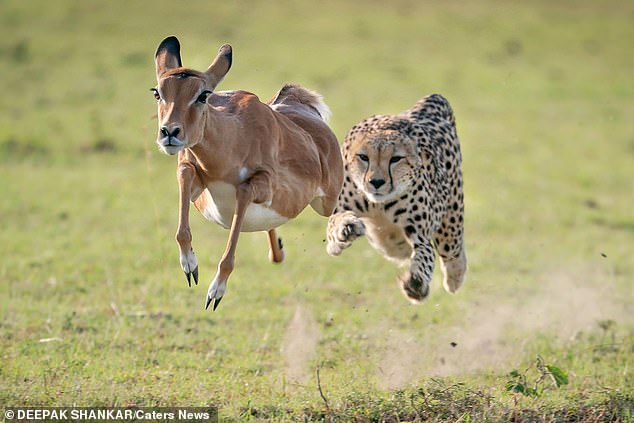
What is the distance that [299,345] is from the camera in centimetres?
806

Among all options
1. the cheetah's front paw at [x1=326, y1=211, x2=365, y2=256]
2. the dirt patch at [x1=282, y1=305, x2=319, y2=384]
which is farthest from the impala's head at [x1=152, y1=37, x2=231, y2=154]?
the dirt patch at [x1=282, y1=305, x2=319, y2=384]

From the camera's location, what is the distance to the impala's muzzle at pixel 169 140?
5.14 metres

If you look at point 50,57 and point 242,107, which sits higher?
point 50,57

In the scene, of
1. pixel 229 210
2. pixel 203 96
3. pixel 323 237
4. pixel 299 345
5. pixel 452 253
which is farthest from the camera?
pixel 323 237

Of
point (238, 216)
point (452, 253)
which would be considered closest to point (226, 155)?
point (238, 216)

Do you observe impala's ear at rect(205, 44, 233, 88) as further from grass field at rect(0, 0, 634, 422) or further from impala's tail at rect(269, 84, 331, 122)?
grass field at rect(0, 0, 634, 422)

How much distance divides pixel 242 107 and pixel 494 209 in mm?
7824

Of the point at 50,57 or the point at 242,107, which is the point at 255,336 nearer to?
the point at 242,107

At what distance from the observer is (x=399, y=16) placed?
24219 mm

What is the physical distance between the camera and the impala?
5.32 meters

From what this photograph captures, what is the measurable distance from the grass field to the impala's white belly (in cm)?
104

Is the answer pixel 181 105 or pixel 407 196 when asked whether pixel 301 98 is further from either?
pixel 181 105

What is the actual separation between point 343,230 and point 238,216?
4.03 ft

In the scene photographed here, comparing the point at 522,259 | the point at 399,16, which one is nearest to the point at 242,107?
the point at 522,259
